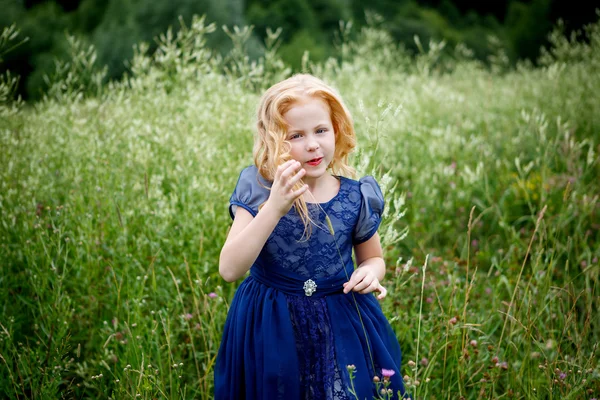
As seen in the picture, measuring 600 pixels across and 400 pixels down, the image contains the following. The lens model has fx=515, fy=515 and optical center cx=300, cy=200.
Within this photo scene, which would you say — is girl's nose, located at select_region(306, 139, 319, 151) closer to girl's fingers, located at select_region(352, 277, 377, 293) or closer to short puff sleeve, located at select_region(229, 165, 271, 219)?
short puff sleeve, located at select_region(229, 165, 271, 219)

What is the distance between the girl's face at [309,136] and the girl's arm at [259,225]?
0.15 m

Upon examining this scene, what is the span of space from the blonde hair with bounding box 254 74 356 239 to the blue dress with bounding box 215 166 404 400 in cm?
4

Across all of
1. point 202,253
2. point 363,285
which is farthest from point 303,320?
point 202,253

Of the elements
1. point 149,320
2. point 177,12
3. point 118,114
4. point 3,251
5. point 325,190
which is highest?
point 177,12

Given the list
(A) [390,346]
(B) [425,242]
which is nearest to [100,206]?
(A) [390,346]

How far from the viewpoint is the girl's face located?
160 cm

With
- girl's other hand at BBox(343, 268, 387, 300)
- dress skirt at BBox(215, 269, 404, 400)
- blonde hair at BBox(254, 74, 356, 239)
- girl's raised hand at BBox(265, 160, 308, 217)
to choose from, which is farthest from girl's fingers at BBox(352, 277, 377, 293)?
girl's raised hand at BBox(265, 160, 308, 217)

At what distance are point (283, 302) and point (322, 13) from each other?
1744 centimetres

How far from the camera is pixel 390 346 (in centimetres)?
175

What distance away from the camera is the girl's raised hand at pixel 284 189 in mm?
1379

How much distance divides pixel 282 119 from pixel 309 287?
1.73 ft

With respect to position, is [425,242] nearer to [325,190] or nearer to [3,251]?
[325,190]

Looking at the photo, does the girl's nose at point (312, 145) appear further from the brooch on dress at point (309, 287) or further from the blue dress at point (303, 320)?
the brooch on dress at point (309, 287)

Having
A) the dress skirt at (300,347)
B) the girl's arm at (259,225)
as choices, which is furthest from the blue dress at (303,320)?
the girl's arm at (259,225)
